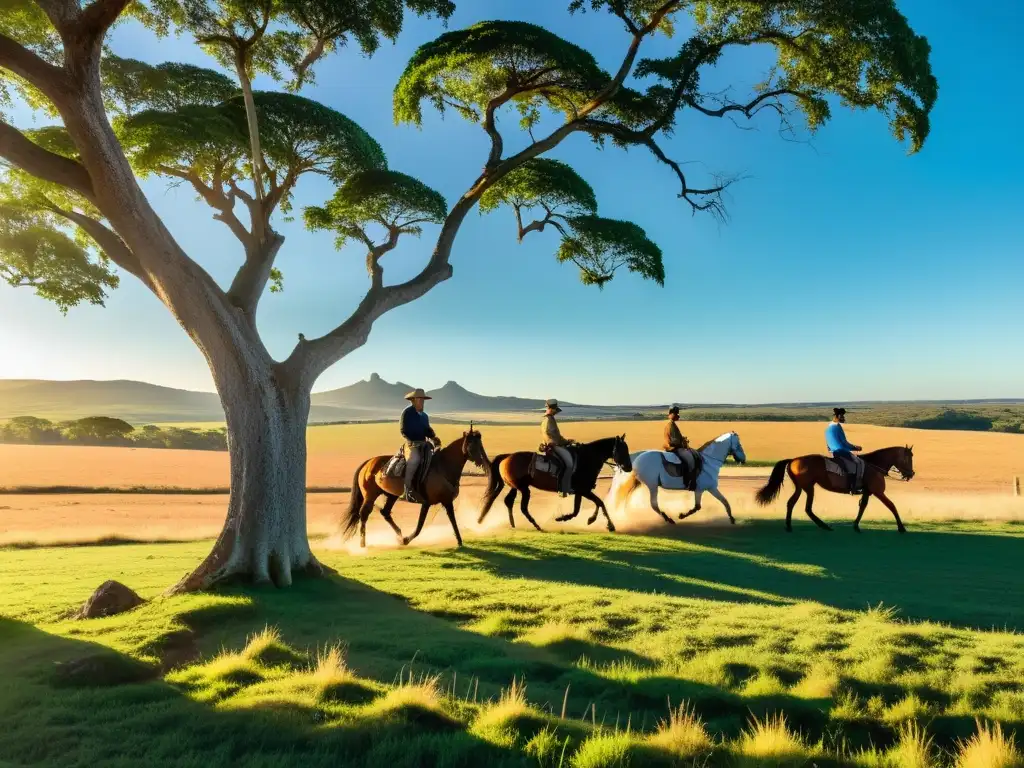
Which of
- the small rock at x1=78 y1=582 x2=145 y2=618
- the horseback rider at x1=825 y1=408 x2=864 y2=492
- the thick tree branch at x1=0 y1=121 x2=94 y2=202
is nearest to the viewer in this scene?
the small rock at x1=78 y1=582 x2=145 y2=618

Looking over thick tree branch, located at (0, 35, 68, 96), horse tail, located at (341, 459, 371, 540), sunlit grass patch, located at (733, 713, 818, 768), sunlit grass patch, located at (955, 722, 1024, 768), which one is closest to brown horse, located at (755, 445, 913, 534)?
horse tail, located at (341, 459, 371, 540)

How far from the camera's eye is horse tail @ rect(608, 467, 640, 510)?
17.2 meters

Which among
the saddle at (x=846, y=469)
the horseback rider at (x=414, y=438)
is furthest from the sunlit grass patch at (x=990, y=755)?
the saddle at (x=846, y=469)

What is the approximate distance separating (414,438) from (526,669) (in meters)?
7.47

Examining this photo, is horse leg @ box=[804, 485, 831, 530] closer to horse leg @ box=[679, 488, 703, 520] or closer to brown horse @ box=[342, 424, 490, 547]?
horse leg @ box=[679, 488, 703, 520]

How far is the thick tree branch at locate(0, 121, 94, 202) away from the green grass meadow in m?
6.15

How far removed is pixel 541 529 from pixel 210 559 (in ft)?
29.2

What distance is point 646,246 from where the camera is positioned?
13805 millimetres

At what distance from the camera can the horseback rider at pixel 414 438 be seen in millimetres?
12719

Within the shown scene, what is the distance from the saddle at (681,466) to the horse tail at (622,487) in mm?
1380

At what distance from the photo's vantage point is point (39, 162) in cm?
882

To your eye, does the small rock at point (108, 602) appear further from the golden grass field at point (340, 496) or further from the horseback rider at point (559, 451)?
the horseback rider at point (559, 451)

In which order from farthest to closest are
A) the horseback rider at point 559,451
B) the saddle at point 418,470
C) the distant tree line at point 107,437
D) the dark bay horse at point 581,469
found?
the distant tree line at point 107,437, the dark bay horse at point 581,469, the horseback rider at point 559,451, the saddle at point 418,470

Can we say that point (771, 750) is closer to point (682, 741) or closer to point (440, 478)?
point (682, 741)
